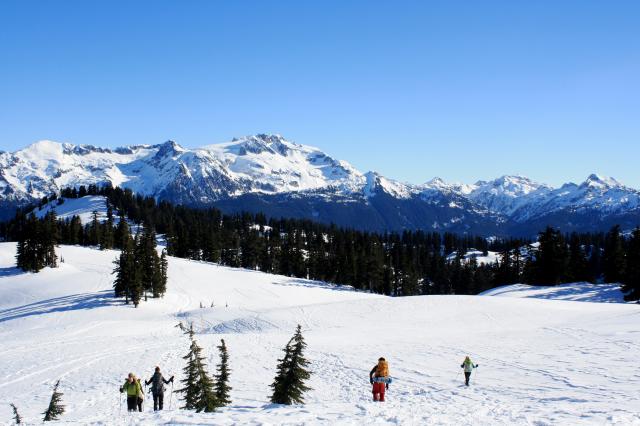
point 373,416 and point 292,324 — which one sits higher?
point 373,416

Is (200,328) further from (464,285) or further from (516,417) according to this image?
(464,285)

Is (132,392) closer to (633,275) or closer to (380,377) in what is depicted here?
(380,377)

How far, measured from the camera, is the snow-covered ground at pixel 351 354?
1814 centimetres

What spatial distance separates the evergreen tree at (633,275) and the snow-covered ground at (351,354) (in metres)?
6.35

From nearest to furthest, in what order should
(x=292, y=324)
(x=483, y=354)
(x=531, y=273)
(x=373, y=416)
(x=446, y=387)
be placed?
(x=373, y=416) < (x=446, y=387) < (x=483, y=354) < (x=292, y=324) < (x=531, y=273)

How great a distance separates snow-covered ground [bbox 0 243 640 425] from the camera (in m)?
18.1

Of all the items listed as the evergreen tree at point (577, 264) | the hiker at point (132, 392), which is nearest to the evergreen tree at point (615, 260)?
the evergreen tree at point (577, 264)

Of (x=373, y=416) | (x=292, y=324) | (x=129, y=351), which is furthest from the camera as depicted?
(x=292, y=324)

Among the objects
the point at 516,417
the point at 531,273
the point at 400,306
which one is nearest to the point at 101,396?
the point at 516,417

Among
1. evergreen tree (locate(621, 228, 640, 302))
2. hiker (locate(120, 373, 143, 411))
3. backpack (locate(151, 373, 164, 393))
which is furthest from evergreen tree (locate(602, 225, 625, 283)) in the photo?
hiker (locate(120, 373, 143, 411))

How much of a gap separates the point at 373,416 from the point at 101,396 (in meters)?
16.5

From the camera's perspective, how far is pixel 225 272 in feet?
316

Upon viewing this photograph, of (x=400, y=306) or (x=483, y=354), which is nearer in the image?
(x=483, y=354)

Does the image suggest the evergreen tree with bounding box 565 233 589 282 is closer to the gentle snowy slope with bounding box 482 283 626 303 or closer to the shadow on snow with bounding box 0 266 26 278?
the gentle snowy slope with bounding box 482 283 626 303
